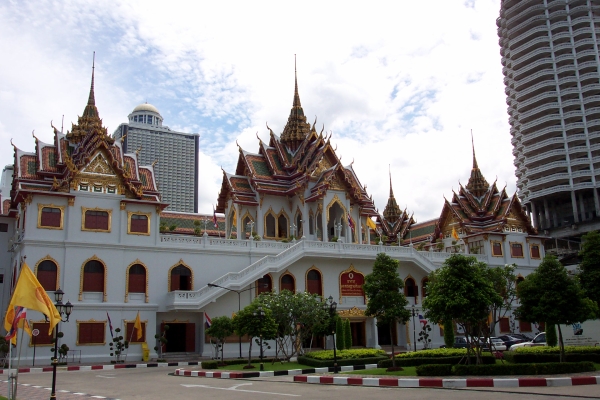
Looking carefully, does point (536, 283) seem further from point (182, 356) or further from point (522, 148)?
point (522, 148)

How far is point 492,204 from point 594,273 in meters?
27.2

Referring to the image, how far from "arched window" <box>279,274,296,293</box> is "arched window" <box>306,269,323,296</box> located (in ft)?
3.39

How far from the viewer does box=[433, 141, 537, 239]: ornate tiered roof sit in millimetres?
49031

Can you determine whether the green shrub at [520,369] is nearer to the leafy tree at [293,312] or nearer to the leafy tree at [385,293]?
the leafy tree at [385,293]

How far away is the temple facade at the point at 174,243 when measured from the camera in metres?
31.3

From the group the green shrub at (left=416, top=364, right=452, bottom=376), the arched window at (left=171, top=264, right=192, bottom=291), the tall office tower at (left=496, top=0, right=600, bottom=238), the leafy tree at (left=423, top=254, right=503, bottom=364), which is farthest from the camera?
the tall office tower at (left=496, top=0, right=600, bottom=238)

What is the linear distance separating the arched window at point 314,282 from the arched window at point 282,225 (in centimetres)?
618

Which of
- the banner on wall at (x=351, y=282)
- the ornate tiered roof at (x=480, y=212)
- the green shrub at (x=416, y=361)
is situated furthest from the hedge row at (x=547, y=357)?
the ornate tiered roof at (x=480, y=212)

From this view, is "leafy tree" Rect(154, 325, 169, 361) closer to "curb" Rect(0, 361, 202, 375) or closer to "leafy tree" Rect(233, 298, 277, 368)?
"curb" Rect(0, 361, 202, 375)

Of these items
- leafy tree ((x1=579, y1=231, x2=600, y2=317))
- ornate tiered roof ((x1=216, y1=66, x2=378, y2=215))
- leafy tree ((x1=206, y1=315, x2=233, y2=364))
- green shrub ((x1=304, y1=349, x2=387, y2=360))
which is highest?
ornate tiered roof ((x1=216, y1=66, x2=378, y2=215))

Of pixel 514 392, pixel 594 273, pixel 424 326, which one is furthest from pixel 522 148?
pixel 514 392

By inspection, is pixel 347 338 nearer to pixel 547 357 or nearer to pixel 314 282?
pixel 314 282

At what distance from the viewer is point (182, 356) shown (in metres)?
32.4

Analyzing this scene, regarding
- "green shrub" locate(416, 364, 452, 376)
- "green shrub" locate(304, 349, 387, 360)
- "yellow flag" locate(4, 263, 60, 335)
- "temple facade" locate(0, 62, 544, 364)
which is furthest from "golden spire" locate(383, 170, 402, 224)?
"yellow flag" locate(4, 263, 60, 335)
